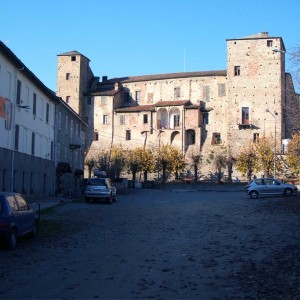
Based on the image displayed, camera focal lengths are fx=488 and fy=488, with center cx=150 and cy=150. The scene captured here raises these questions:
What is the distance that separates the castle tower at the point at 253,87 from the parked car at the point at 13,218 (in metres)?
70.9

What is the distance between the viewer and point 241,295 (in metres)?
7.71

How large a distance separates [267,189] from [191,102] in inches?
2065

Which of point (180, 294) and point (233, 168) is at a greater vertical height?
point (233, 168)

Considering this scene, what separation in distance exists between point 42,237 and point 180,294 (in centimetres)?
879

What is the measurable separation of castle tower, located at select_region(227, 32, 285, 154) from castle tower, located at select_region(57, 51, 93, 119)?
92.9 ft

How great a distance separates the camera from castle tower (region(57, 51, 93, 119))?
92.9 metres

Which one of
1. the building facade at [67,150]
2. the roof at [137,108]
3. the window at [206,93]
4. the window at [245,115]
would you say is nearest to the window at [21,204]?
the building facade at [67,150]

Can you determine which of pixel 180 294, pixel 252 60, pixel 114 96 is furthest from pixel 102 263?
pixel 114 96

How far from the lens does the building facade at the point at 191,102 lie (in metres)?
82.6

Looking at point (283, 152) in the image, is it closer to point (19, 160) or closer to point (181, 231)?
point (19, 160)

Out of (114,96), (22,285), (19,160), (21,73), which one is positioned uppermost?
(114,96)

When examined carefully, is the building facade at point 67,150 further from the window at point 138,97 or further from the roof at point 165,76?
the window at point 138,97

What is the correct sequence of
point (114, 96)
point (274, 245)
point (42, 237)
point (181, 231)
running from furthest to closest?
point (114, 96) < point (181, 231) < point (42, 237) < point (274, 245)

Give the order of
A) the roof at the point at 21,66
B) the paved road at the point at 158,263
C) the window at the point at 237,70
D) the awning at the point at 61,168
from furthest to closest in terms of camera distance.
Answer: the window at the point at 237,70
the awning at the point at 61,168
the roof at the point at 21,66
the paved road at the point at 158,263
